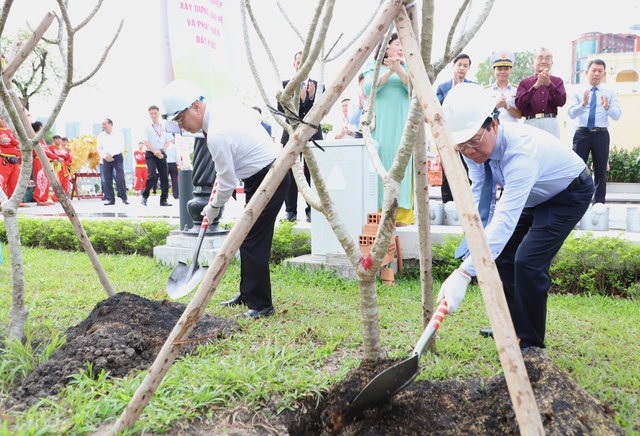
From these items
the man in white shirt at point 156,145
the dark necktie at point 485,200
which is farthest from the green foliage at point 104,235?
the dark necktie at point 485,200

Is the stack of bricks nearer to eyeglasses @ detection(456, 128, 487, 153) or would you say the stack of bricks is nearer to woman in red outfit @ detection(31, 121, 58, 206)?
eyeglasses @ detection(456, 128, 487, 153)

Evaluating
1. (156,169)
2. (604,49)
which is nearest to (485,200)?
(156,169)

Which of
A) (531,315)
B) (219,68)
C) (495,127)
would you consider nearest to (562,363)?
(531,315)

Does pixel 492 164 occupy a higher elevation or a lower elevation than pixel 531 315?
higher

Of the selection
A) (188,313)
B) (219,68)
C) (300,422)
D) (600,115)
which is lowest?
(300,422)

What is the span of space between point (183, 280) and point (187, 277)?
2.1 inches

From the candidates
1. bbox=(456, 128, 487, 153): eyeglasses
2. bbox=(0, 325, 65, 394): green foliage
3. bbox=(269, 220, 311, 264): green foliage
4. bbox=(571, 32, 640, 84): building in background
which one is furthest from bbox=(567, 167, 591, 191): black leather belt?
bbox=(571, 32, 640, 84): building in background

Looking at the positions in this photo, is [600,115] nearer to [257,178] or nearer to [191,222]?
[257,178]

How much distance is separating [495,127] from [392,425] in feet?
4.88

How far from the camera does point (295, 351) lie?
9.55 ft

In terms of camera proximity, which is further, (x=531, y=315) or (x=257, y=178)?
(x=257, y=178)

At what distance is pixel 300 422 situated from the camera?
2.27 m

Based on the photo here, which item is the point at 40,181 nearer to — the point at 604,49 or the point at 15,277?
the point at 15,277

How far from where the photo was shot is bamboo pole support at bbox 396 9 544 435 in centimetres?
138
